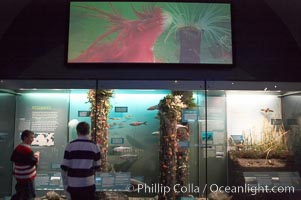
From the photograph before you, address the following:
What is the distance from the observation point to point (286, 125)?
517 centimetres

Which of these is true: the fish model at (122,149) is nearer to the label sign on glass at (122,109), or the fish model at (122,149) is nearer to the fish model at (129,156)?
the fish model at (129,156)

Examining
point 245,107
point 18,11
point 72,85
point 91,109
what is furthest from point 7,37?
point 245,107

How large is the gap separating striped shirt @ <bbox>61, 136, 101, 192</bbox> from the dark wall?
149 centimetres

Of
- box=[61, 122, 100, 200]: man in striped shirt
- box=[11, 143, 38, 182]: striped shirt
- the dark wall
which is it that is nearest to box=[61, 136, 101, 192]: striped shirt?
box=[61, 122, 100, 200]: man in striped shirt

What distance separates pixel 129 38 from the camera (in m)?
4.98

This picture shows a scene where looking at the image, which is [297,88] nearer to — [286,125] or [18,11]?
[286,125]

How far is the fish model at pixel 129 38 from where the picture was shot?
4.96 metres

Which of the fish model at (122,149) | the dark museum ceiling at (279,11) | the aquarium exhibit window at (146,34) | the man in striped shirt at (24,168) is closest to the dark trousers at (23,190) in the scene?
the man in striped shirt at (24,168)

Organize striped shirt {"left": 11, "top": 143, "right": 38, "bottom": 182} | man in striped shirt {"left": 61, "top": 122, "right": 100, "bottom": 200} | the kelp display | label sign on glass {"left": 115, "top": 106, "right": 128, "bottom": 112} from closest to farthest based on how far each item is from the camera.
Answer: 1. man in striped shirt {"left": 61, "top": 122, "right": 100, "bottom": 200}
2. striped shirt {"left": 11, "top": 143, "right": 38, "bottom": 182}
3. the kelp display
4. label sign on glass {"left": 115, "top": 106, "right": 128, "bottom": 112}

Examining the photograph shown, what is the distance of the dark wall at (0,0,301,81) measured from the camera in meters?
5.04

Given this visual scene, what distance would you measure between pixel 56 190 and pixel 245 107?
3247 millimetres

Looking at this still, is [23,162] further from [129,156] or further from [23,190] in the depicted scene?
[129,156]

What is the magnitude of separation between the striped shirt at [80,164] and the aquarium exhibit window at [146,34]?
160 centimetres

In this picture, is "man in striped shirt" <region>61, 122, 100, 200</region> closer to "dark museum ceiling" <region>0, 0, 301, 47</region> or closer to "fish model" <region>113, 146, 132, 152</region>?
"fish model" <region>113, 146, 132, 152</region>
